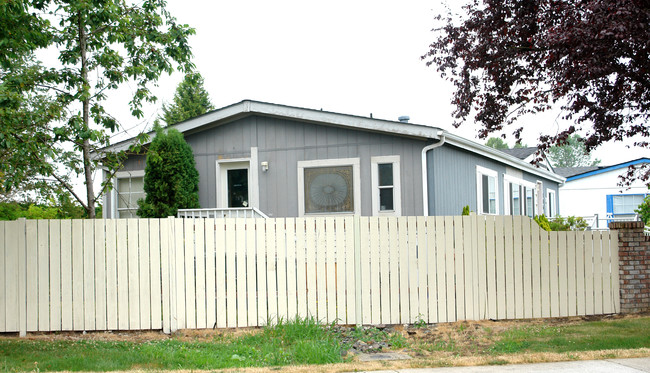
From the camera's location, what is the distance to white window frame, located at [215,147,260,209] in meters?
13.1

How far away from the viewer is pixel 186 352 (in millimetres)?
6195

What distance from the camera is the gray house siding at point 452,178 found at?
40.6 feet

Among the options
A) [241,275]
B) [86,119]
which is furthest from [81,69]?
[241,275]

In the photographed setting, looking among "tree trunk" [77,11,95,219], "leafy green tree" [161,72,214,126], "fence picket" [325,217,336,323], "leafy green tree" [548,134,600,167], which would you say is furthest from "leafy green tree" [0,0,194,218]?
"leafy green tree" [548,134,600,167]

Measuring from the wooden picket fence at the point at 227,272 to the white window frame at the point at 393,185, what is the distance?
448 centimetres

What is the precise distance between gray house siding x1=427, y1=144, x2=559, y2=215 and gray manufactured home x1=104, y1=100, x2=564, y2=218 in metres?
0.02

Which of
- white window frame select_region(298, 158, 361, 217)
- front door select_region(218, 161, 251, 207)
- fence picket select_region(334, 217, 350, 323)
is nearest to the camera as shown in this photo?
fence picket select_region(334, 217, 350, 323)

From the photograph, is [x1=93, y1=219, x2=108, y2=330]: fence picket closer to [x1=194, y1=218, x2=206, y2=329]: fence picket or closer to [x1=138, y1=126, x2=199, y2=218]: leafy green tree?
[x1=194, y1=218, x2=206, y2=329]: fence picket

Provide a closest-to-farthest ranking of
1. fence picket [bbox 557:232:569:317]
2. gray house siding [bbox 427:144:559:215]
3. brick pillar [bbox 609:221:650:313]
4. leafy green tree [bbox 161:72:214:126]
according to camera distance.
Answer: fence picket [bbox 557:232:569:317], brick pillar [bbox 609:221:650:313], gray house siding [bbox 427:144:559:215], leafy green tree [bbox 161:72:214:126]

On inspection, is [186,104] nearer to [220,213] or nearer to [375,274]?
[220,213]

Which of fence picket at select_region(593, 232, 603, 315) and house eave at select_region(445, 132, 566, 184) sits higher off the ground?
house eave at select_region(445, 132, 566, 184)

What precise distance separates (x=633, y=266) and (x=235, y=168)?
8172 mm

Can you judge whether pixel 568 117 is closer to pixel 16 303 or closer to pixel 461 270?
pixel 461 270

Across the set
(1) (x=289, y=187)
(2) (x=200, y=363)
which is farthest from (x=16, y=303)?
(1) (x=289, y=187)
